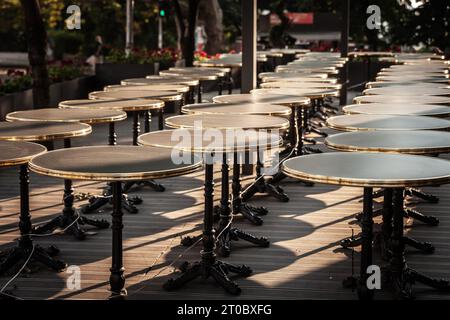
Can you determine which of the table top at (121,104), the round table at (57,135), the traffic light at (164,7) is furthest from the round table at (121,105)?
the traffic light at (164,7)

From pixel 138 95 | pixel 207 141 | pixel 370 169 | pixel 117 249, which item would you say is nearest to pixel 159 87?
pixel 138 95

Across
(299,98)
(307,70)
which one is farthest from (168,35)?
(299,98)

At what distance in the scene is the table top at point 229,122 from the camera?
6242 millimetres

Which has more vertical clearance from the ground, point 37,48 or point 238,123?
point 37,48

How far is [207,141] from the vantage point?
17.7 feet

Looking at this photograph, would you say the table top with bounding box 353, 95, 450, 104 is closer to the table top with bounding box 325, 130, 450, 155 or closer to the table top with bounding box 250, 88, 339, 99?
the table top with bounding box 250, 88, 339, 99

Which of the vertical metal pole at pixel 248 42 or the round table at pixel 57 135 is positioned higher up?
the vertical metal pole at pixel 248 42

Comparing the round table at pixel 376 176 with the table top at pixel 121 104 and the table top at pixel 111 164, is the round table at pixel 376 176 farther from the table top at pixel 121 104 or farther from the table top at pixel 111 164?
the table top at pixel 121 104

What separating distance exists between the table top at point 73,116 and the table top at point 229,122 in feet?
2.01

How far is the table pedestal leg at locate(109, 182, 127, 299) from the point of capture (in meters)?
4.87

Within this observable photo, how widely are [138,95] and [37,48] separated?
9.02 feet

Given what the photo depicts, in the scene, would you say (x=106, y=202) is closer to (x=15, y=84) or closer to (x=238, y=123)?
(x=238, y=123)

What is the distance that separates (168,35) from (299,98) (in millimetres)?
37869

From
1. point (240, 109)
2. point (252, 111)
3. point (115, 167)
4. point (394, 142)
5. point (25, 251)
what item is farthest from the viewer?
point (240, 109)
